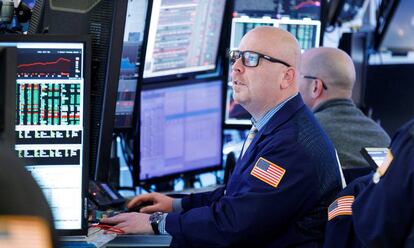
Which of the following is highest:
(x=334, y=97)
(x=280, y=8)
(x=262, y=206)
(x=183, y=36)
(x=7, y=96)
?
(x=7, y=96)

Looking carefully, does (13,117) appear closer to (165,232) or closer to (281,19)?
(165,232)

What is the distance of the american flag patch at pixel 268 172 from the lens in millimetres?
2857

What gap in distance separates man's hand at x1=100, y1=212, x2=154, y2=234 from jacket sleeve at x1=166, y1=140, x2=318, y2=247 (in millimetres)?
197

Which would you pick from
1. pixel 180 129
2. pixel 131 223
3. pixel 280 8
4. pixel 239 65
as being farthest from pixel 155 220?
pixel 280 8

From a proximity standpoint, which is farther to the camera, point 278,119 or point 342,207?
point 278,119

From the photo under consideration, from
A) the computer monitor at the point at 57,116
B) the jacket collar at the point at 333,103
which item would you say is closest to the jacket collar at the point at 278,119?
the computer monitor at the point at 57,116

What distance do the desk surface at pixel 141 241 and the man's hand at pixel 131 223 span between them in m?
0.02

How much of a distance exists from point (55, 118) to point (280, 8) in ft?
7.80

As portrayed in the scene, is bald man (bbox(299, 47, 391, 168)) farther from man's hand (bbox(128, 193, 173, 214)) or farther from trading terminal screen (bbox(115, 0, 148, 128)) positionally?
man's hand (bbox(128, 193, 173, 214))

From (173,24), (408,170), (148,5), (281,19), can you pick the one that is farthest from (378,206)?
(281,19)

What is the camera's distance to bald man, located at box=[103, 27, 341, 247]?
9.33 feet

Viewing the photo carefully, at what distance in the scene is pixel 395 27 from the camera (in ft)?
22.0

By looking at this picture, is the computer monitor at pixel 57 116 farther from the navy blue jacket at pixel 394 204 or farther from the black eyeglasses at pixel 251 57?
the navy blue jacket at pixel 394 204

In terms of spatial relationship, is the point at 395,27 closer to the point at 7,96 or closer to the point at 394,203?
the point at 394,203
